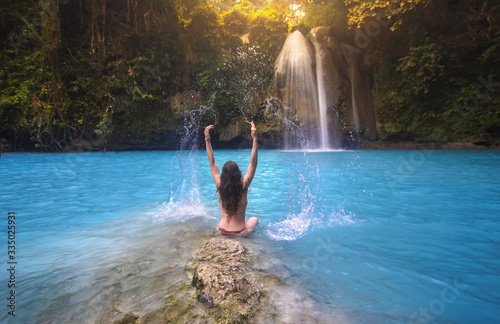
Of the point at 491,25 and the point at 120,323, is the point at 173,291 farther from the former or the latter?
the point at 491,25

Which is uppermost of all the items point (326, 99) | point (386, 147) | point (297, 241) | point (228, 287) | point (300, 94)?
point (300, 94)

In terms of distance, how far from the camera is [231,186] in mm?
3311

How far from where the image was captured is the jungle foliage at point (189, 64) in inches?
484

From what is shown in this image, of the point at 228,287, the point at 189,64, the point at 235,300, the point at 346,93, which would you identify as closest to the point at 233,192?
the point at 228,287

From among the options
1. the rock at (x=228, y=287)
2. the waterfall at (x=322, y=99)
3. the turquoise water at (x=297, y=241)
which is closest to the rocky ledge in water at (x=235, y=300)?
the rock at (x=228, y=287)

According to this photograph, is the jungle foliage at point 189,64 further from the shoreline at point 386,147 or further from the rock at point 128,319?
the rock at point 128,319

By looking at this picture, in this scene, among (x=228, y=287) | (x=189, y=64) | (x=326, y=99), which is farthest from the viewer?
(x=189, y=64)

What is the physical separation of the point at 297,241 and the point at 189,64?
16.3 m

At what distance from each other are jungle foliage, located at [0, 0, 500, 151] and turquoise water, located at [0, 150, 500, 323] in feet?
24.7

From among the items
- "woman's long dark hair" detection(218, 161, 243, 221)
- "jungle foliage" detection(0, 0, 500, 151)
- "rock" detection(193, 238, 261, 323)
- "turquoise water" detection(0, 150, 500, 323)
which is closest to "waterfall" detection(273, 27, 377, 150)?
"jungle foliage" detection(0, 0, 500, 151)

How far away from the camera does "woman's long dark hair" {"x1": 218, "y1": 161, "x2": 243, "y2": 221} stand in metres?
3.28

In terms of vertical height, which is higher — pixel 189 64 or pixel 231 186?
pixel 189 64

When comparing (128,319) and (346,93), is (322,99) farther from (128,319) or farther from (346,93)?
(128,319)

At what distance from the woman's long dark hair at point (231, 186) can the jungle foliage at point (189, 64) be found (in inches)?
515
